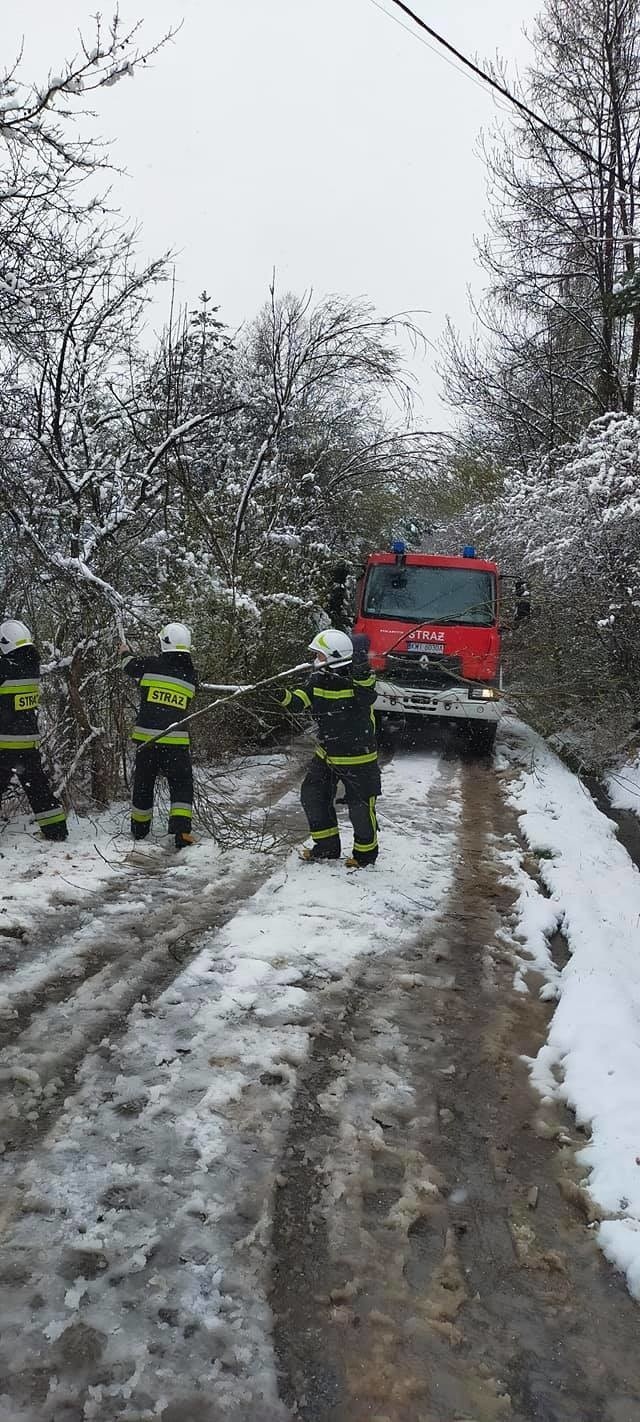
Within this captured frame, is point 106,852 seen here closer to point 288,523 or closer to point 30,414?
point 30,414

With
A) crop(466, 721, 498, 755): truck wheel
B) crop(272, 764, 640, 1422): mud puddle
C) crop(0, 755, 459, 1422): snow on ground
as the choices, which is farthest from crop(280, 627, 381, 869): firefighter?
crop(466, 721, 498, 755): truck wheel

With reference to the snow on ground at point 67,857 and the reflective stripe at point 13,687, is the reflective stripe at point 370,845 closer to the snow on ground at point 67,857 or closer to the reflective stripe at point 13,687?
the snow on ground at point 67,857

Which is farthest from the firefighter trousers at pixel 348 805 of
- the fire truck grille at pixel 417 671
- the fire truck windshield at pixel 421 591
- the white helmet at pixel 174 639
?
the fire truck windshield at pixel 421 591

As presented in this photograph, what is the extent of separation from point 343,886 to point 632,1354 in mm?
3852

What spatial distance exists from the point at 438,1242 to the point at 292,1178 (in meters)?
0.53

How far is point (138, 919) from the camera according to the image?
5309 mm

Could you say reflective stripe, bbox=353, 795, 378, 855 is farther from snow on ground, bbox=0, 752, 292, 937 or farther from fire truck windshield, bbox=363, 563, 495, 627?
fire truck windshield, bbox=363, 563, 495, 627

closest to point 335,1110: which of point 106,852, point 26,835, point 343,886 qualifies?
point 343,886

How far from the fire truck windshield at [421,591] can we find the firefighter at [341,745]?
5137 millimetres

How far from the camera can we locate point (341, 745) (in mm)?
6590

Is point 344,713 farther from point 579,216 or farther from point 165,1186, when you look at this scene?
point 579,216

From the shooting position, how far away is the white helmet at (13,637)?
6.89m

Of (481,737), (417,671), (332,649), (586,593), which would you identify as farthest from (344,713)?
(586,593)

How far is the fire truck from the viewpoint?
36.3ft
